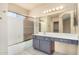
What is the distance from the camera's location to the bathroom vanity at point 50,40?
1370 millimetres

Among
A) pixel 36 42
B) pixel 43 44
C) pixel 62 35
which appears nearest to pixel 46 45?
pixel 43 44

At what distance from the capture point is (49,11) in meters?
1.47

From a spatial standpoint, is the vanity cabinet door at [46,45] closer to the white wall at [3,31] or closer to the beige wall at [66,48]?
the beige wall at [66,48]

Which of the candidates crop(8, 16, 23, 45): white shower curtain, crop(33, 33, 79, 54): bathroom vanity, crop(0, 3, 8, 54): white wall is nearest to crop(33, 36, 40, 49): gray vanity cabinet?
crop(33, 33, 79, 54): bathroom vanity

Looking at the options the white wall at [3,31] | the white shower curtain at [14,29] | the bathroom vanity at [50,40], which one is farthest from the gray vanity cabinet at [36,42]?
the white wall at [3,31]

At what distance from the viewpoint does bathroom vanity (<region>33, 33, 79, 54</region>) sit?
1370 mm

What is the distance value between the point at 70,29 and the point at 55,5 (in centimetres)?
45

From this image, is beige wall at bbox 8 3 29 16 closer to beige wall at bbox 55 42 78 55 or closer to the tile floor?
the tile floor

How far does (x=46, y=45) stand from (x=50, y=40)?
0.35 ft

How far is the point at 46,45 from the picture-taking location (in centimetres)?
146

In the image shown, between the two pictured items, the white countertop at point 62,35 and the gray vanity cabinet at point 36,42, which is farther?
the gray vanity cabinet at point 36,42

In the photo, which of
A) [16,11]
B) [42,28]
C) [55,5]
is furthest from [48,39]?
[16,11]

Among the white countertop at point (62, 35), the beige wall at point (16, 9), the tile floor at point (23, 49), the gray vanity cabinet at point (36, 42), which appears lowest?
the tile floor at point (23, 49)
